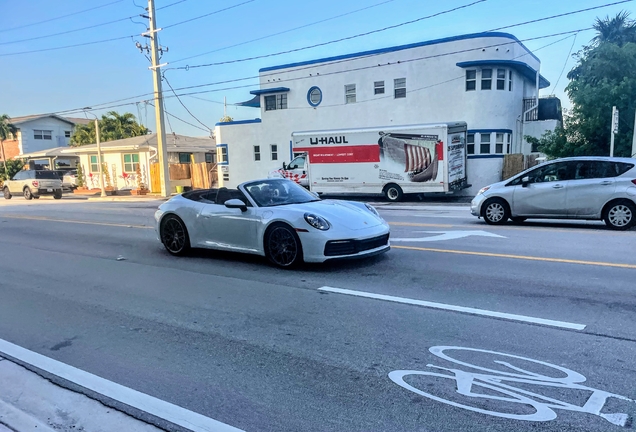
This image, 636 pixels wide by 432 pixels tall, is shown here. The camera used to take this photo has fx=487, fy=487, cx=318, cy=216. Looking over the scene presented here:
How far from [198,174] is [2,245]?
2294 centimetres

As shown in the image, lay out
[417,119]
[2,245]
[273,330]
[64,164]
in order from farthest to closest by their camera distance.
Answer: [64,164] → [417,119] → [2,245] → [273,330]

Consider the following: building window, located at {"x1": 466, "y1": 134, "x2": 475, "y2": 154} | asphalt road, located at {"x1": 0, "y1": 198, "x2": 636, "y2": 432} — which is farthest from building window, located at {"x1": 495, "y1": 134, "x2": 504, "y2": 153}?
asphalt road, located at {"x1": 0, "y1": 198, "x2": 636, "y2": 432}

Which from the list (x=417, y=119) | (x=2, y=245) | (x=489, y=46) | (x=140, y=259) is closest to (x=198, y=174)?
(x=417, y=119)

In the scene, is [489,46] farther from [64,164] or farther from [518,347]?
[64,164]

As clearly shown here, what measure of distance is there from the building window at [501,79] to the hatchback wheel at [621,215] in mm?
15025

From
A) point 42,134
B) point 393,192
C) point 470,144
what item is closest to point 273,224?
point 393,192

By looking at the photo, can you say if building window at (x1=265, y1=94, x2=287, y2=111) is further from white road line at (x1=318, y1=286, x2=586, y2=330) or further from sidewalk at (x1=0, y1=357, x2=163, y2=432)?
sidewalk at (x1=0, y1=357, x2=163, y2=432)

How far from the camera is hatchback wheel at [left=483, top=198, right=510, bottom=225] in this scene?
450 inches

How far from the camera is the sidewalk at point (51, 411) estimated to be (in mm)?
3189

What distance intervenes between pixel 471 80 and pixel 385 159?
6.68m

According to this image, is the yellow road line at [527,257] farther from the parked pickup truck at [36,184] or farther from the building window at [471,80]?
the parked pickup truck at [36,184]

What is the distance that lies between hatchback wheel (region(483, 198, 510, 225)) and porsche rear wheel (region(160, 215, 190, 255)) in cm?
704

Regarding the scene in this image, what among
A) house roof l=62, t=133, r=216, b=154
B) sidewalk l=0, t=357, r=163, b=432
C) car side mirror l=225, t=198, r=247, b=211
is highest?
house roof l=62, t=133, r=216, b=154

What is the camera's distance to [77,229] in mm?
13430
